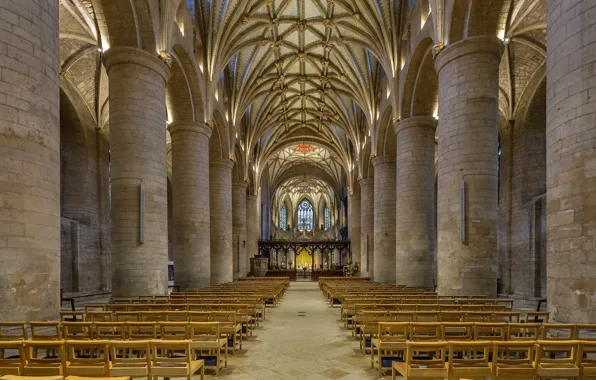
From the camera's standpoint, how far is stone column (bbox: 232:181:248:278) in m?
31.4

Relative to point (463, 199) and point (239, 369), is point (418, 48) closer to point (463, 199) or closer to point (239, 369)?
point (463, 199)

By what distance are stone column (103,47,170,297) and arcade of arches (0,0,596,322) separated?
48 millimetres

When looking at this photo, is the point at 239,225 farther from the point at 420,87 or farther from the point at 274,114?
the point at 420,87

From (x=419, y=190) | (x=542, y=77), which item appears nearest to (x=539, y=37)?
(x=542, y=77)

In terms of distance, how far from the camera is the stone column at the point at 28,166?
656cm

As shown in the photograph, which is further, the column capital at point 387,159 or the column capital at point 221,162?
the column capital at point 221,162

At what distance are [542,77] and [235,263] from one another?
22.8 m

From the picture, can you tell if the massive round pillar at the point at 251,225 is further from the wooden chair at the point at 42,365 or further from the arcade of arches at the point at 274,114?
the wooden chair at the point at 42,365

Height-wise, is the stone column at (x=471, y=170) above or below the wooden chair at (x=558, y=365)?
above

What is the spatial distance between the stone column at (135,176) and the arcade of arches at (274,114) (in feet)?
0.16

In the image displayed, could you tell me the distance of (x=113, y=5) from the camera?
12211mm

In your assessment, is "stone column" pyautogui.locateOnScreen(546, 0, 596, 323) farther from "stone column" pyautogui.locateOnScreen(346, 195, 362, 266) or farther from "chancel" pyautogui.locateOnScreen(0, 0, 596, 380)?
"stone column" pyautogui.locateOnScreen(346, 195, 362, 266)

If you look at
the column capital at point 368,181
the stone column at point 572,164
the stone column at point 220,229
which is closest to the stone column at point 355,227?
the column capital at point 368,181

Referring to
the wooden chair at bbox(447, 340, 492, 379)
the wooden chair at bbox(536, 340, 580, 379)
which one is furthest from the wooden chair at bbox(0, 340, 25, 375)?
the wooden chair at bbox(536, 340, 580, 379)
